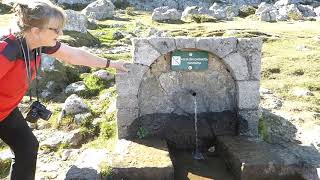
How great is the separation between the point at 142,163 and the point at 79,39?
10.4 meters

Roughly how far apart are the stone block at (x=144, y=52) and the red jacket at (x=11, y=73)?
113 inches

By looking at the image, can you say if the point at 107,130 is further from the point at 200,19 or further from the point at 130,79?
the point at 200,19

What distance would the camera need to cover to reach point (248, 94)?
7.75 metres

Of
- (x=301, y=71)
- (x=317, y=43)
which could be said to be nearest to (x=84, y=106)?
(x=301, y=71)

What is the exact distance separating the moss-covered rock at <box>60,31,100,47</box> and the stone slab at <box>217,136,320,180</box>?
9299 millimetres

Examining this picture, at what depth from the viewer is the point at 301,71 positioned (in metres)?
11.8

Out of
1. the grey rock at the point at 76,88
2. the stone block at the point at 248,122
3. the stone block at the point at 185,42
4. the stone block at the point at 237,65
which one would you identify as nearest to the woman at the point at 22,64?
the stone block at the point at 185,42

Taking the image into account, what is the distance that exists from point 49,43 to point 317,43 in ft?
46.0

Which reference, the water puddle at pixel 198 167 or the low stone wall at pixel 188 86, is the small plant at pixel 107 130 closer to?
the low stone wall at pixel 188 86

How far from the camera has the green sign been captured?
297 inches

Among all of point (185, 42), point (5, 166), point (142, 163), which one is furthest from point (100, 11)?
point (142, 163)

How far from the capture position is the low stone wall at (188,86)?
7.41 m

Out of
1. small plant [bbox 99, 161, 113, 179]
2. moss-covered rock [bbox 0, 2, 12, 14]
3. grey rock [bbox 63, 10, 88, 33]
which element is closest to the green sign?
small plant [bbox 99, 161, 113, 179]

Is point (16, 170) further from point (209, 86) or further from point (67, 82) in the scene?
point (67, 82)
